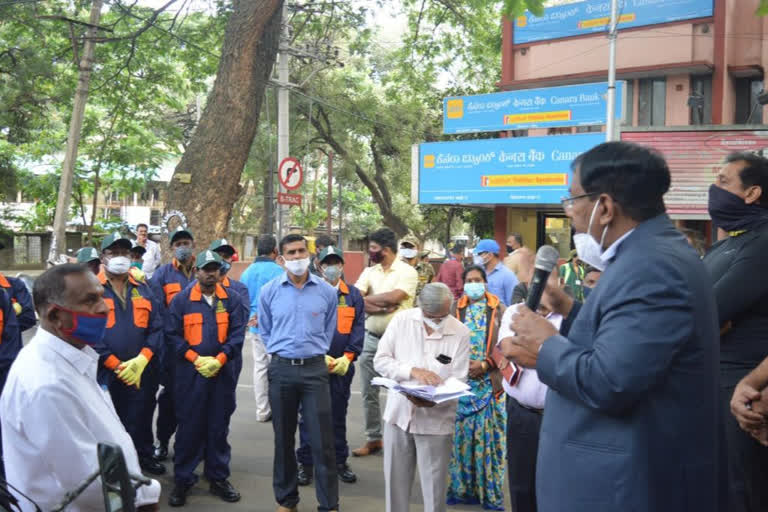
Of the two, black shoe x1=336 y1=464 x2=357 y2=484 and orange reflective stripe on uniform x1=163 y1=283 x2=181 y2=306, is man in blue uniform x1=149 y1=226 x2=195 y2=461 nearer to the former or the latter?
orange reflective stripe on uniform x1=163 y1=283 x2=181 y2=306

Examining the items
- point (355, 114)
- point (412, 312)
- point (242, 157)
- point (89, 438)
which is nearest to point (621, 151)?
point (89, 438)

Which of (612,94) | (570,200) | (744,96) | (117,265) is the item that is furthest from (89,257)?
(744,96)

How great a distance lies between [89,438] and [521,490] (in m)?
2.80

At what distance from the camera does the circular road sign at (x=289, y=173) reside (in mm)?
14367

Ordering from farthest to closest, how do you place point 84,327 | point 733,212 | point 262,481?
1. point 262,481
2. point 733,212
3. point 84,327

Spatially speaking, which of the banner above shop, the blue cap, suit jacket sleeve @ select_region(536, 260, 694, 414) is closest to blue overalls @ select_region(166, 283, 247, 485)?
the blue cap

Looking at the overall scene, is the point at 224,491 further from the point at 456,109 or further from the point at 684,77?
the point at 684,77

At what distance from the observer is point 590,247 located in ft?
8.36

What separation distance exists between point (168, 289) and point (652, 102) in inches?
568

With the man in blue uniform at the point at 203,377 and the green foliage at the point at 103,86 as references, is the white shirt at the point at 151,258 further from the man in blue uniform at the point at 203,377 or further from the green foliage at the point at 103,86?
the man in blue uniform at the point at 203,377

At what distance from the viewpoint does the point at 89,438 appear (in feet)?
9.07

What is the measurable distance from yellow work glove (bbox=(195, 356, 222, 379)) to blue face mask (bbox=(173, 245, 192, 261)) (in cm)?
164

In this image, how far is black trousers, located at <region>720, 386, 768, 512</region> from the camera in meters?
3.45

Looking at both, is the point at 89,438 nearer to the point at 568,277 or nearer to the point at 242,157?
the point at 242,157
